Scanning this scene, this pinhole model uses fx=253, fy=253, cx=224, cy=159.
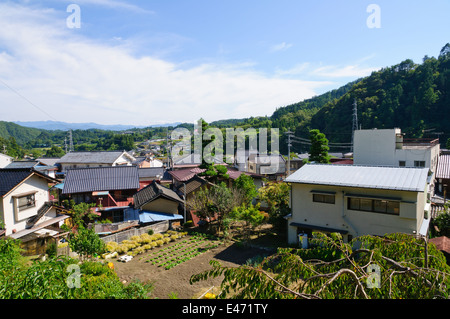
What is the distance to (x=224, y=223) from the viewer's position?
1794 cm

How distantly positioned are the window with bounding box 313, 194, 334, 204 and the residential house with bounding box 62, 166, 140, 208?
15.4m

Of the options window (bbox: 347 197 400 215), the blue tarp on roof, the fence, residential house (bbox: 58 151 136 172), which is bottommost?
the fence

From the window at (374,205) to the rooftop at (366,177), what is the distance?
0.87 m

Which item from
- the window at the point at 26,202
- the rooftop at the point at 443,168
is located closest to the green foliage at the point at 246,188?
the window at the point at 26,202

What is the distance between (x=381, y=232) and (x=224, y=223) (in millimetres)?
9507

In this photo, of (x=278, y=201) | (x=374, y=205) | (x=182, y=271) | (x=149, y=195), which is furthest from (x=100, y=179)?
(x=374, y=205)

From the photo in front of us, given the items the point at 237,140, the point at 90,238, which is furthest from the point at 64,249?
the point at 237,140

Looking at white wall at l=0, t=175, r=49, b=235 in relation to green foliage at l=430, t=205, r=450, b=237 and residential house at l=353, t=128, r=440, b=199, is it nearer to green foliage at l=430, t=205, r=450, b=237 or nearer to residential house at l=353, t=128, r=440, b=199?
green foliage at l=430, t=205, r=450, b=237

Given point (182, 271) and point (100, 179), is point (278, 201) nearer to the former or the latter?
point (182, 271)

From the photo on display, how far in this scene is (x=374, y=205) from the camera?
1298 centimetres

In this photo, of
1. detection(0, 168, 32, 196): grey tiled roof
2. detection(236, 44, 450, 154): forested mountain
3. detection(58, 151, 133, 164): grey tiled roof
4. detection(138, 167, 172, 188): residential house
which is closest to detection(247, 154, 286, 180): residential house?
detection(236, 44, 450, 154): forested mountain

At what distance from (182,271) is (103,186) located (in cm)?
1295

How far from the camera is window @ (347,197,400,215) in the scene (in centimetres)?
1246

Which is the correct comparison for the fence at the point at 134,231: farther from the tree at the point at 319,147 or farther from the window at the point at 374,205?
the tree at the point at 319,147
